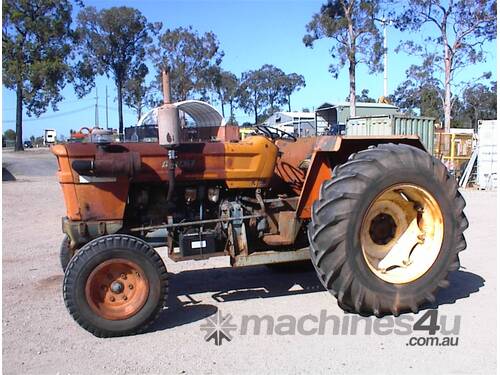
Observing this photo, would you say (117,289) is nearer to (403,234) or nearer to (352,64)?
(403,234)

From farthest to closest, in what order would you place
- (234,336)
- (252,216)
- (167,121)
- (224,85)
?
(224,85) → (252,216) → (167,121) → (234,336)

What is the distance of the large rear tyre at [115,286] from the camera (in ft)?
14.4

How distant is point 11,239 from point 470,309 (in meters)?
7.12

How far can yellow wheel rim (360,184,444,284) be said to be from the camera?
5.04m

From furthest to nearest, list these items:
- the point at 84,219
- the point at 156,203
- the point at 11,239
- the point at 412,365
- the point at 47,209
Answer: the point at 47,209
the point at 11,239
the point at 156,203
the point at 84,219
the point at 412,365

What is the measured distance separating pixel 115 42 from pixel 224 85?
11.9 meters

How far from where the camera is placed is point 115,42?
146 feet

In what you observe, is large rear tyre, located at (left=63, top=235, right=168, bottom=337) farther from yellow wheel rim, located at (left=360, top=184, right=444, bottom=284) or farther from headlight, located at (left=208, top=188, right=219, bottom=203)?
yellow wheel rim, located at (left=360, top=184, right=444, bottom=284)

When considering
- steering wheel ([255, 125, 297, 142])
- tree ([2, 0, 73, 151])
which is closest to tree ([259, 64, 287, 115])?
tree ([2, 0, 73, 151])

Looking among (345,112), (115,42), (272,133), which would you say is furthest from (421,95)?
(272,133)

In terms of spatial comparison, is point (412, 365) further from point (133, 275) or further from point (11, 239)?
point (11, 239)

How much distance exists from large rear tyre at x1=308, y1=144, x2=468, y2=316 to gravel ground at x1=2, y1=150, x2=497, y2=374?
29cm

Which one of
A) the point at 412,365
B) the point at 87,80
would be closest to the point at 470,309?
the point at 412,365

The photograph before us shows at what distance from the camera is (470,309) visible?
200 inches
